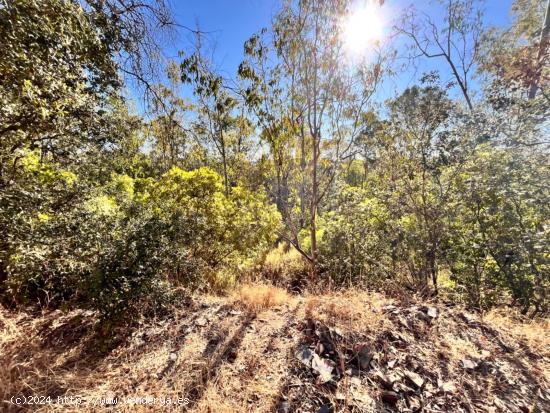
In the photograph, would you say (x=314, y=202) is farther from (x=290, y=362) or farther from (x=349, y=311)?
(x=290, y=362)

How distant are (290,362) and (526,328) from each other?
2.44m

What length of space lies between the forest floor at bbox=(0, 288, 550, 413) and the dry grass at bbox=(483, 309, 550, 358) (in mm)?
14

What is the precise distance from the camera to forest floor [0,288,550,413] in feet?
5.66

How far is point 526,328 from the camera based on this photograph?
93.0 inches

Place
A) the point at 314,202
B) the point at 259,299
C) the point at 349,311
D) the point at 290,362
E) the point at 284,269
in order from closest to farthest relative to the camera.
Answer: the point at 290,362 → the point at 349,311 → the point at 259,299 → the point at 314,202 → the point at 284,269

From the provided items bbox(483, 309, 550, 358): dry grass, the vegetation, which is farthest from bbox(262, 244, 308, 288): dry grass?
bbox(483, 309, 550, 358): dry grass

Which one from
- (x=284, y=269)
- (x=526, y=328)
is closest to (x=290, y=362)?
(x=526, y=328)

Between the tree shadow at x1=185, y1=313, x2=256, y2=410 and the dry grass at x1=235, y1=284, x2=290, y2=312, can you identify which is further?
the dry grass at x1=235, y1=284, x2=290, y2=312

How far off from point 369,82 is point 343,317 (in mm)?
4153

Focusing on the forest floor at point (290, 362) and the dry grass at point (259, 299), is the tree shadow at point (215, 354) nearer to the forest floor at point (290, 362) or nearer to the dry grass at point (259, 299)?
the forest floor at point (290, 362)

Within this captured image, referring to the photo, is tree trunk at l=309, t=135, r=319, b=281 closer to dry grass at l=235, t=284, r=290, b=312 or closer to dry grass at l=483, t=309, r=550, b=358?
dry grass at l=235, t=284, r=290, b=312

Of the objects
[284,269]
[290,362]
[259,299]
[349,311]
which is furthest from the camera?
[284,269]

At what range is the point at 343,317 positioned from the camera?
2.51 metres

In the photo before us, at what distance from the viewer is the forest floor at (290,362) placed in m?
1.73
